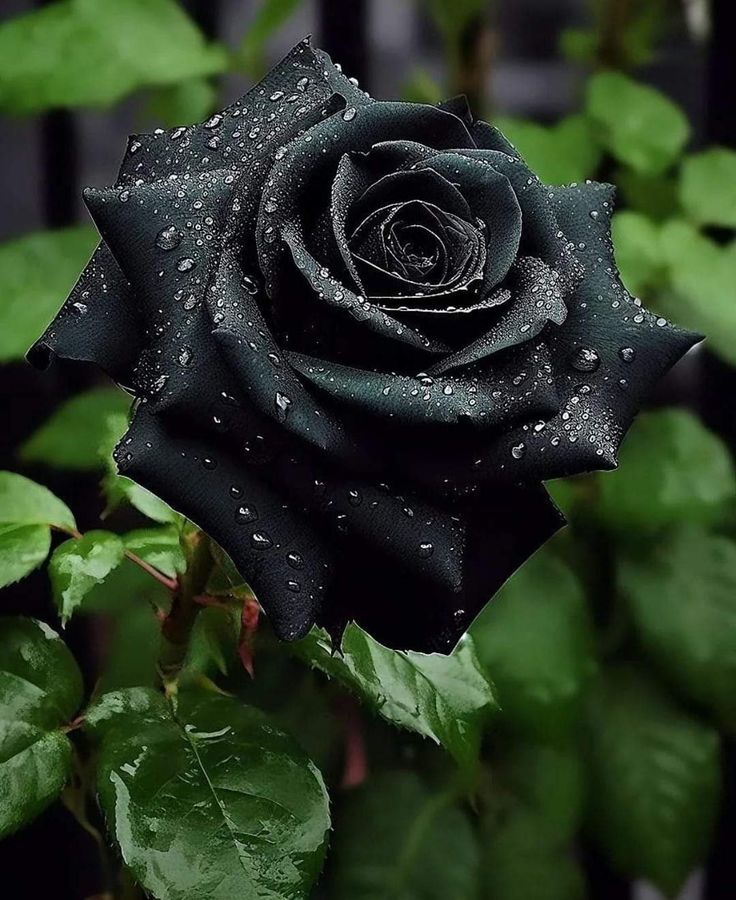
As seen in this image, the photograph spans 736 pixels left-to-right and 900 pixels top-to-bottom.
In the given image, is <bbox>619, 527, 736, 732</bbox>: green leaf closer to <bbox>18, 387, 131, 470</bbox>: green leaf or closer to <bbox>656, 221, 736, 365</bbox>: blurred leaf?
<bbox>656, 221, 736, 365</bbox>: blurred leaf

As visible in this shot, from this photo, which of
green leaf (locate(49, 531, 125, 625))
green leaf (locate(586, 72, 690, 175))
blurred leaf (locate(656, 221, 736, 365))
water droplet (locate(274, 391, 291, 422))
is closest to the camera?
water droplet (locate(274, 391, 291, 422))

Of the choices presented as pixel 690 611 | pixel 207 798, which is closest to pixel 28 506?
pixel 207 798

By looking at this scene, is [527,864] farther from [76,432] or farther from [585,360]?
[585,360]

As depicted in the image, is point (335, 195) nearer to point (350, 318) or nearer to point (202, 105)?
point (350, 318)

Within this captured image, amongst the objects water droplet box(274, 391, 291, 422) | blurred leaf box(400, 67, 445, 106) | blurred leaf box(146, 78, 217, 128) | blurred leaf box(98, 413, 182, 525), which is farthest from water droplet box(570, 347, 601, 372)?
blurred leaf box(400, 67, 445, 106)

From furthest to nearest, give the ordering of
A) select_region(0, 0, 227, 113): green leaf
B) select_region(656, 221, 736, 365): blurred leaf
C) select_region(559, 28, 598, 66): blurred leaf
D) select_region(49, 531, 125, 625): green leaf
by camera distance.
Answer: select_region(559, 28, 598, 66): blurred leaf, select_region(656, 221, 736, 365): blurred leaf, select_region(0, 0, 227, 113): green leaf, select_region(49, 531, 125, 625): green leaf

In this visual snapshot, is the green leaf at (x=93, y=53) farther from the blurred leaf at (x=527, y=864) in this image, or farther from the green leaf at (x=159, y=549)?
the blurred leaf at (x=527, y=864)
